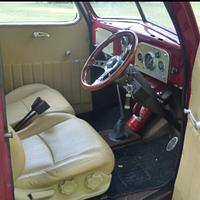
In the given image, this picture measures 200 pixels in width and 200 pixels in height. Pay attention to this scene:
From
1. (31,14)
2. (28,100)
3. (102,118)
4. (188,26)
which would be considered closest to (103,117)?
(102,118)

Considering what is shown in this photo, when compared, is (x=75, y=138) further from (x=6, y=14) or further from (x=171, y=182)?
(x=6, y=14)

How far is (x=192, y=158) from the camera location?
4.52 ft

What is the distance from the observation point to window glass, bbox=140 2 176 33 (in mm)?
1953

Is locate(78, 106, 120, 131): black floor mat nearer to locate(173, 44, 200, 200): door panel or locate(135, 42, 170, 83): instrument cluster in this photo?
locate(135, 42, 170, 83): instrument cluster

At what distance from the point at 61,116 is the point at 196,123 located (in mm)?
956

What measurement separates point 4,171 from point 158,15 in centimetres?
138

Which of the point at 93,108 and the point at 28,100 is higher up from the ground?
the point at 28,100

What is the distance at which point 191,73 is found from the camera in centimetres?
138

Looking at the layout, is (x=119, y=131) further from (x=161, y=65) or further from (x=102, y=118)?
(x=161, y=65)

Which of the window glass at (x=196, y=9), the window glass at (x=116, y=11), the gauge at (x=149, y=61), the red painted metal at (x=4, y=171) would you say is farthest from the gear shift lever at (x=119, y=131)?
the red painted metal at (x=4, y=171)

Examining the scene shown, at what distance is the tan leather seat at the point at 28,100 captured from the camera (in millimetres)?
2273

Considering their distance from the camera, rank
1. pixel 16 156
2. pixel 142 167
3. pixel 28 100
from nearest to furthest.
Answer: pixel 16 156, pixel 142 167, pixel 28 100

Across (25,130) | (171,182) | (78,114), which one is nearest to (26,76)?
(78,114)

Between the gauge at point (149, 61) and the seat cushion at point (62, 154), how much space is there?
1.61ft
